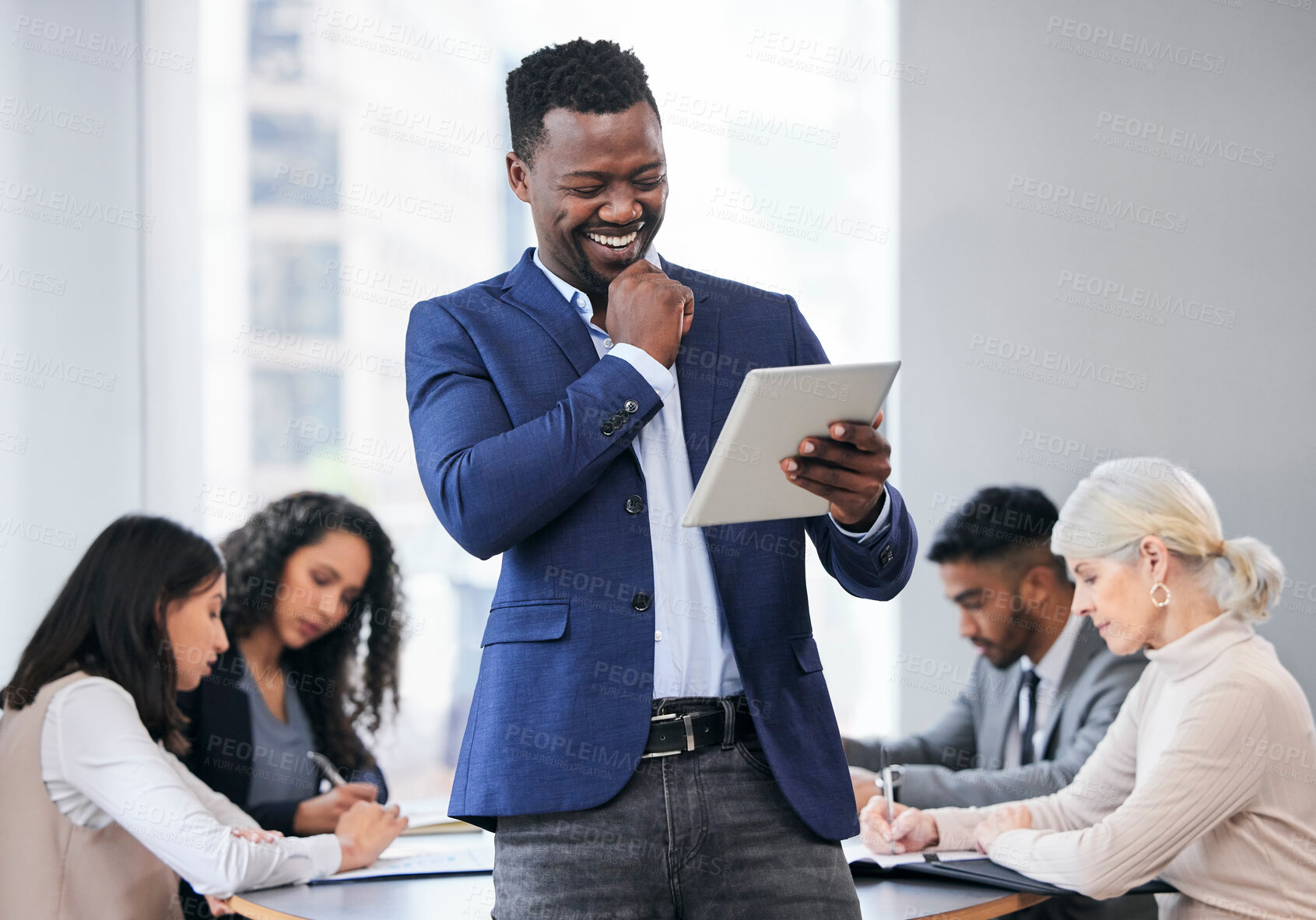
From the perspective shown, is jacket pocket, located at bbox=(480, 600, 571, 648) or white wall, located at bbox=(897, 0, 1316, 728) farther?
white wall, located at bbox=(897, 0, 1316, 728)

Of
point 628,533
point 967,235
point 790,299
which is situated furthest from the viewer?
point 967,235

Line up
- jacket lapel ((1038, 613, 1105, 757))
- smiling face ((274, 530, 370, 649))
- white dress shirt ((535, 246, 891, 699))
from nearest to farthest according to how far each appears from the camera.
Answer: white dress shirt ((535, 246, 891, 699)), jacket lapel ((1038, 613, 1105, 757)), smiling face ((274, 530, 370, 649))

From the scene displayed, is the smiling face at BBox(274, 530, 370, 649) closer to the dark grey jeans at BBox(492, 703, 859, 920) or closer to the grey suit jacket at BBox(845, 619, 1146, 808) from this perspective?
the grey suit jacket at BBox(845, 619, 1146, 808)

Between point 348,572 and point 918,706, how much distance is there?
2.03 m

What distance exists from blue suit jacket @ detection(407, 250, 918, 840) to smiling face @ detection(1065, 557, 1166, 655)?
1204 mm

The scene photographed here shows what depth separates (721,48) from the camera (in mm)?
4055

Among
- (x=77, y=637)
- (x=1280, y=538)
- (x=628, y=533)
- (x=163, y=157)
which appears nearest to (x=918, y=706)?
(x=1280, y=538)

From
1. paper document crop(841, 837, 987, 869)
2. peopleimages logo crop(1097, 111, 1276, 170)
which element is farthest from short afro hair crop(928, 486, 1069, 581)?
paper document crop(841, 837, 987, 869)

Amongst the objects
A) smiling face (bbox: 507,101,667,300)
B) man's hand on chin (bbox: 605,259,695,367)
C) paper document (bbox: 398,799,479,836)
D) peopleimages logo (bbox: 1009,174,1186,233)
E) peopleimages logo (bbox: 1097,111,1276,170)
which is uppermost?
peopleimages logo (bbox: 1097,111,1276,170)

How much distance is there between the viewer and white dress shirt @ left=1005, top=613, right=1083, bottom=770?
10.4ft

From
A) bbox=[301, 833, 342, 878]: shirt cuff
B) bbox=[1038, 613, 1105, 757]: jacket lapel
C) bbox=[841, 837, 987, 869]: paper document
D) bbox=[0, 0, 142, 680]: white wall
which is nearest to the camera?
bbox=[841, 837, 987, 869]: paper document

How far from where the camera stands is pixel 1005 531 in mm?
3525

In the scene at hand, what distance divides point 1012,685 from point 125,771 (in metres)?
2.46

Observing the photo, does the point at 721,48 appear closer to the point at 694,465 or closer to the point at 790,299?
the point at 790,299
